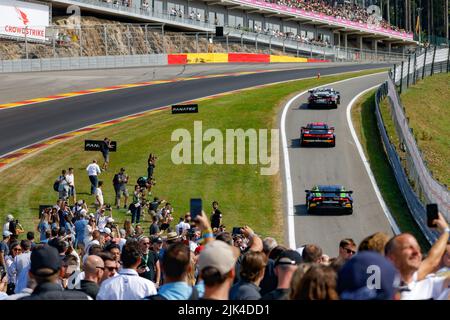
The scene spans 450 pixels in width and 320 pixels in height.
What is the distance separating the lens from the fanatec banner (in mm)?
62000

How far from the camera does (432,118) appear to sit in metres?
50.1

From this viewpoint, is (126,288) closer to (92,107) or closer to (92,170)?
(92,170)

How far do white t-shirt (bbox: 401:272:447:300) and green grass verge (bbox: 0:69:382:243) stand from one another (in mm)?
22270

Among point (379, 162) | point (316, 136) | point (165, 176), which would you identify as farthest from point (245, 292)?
point (316, 136)

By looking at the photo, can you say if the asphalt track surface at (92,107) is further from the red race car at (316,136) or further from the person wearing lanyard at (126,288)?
the person wearing lanyard at (126,288)

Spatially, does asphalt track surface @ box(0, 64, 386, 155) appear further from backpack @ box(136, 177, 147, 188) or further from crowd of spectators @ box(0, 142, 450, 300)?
crowd of spectators @ box(0, 142, 450, 300)

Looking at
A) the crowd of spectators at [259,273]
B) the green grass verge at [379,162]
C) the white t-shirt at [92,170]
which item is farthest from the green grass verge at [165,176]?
the crowd of spectators at [259,273]

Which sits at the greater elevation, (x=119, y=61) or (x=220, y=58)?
(x=220, y=58)

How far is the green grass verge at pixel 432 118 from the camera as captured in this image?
4081 centimetres

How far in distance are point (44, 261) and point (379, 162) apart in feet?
108

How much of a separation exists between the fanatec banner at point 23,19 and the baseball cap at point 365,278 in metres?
57.5

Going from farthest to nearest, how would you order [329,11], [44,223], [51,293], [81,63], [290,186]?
[329,11], [81,63], [290,186], [44,223], [51,293]

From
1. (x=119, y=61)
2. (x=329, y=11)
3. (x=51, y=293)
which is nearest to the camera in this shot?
(x=51, y=293)

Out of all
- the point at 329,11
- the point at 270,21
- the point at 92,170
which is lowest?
the point at 92,170
